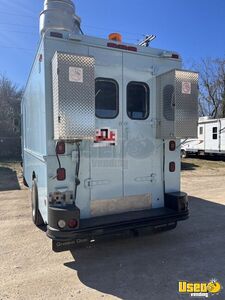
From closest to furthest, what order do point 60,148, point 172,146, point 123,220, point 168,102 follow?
point 60,148 < point 123,220 < point 168,102 < point 172,146

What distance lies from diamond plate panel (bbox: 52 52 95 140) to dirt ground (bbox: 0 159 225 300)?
1811 millimetres

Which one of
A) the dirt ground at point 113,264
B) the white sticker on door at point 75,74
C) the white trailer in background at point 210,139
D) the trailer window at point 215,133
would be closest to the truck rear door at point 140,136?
the dirt ground at point 113,264

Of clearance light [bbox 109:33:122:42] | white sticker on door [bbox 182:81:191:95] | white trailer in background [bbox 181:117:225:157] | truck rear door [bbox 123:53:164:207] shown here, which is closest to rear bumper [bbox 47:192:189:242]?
truck rear door [bbox 123:53:164:207]

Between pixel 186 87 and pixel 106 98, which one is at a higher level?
pixel 186 87

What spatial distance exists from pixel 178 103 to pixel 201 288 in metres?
2.59

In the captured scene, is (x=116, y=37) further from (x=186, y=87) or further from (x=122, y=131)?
(x=122, y=131)

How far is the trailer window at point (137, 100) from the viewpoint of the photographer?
4.26 metres

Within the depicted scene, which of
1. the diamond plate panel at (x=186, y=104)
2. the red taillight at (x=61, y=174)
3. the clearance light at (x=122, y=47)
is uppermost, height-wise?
the clearance light at (x=122, y=47)

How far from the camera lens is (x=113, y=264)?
3752mm

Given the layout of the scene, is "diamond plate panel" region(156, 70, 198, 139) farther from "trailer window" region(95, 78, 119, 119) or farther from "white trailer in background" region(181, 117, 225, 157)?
"white trailer in background" region(181, 117, 225, 157)

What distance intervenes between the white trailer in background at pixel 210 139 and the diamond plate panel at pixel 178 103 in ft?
44.9

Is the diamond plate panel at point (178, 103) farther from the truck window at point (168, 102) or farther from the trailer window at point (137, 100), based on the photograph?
the trailer window at point (137, 100)

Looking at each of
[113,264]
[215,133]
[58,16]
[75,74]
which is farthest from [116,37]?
[215,133]

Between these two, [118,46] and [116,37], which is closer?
[118,46]
